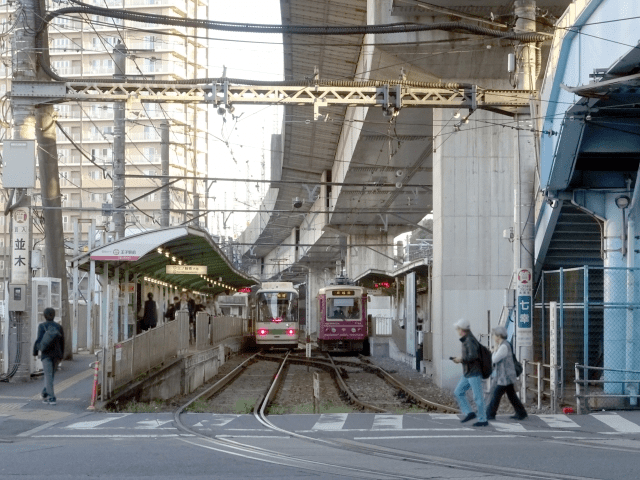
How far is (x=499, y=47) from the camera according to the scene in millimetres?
24297

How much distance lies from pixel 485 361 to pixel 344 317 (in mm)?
31903

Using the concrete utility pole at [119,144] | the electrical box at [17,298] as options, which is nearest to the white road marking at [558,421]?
the electrical box at [17,298]

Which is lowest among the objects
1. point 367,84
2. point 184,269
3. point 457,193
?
point 184,269

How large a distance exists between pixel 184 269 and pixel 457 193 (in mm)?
8388

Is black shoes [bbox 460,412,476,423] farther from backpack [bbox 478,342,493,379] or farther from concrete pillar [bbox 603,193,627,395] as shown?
concrete pillar [bbox 603,193,627,395]

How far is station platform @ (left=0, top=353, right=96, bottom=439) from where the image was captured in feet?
47.9

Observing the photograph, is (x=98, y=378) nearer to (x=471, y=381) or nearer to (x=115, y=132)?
(x=471, y=381)

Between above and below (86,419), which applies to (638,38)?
above

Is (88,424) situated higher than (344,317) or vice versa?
(344,317)

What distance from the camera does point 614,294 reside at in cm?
1802

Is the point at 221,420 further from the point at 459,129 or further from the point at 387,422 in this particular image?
the point at 459,129

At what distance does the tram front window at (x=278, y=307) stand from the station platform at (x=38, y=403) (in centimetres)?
2347

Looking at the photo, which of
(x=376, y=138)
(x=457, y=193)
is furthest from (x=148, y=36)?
(x=457, y=193)

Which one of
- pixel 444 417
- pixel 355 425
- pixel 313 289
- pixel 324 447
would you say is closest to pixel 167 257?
pixel 444 417
